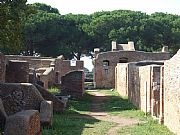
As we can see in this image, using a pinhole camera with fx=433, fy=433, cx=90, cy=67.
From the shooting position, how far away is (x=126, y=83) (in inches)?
1075

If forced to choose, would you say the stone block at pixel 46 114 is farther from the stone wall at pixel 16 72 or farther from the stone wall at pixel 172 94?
the stone wall at pixel 16 72

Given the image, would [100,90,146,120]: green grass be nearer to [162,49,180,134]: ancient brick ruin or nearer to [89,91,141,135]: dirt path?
[89,91,141,135]: dirt path

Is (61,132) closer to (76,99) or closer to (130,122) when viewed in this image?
(130,122)

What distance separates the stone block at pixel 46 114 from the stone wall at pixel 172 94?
389 centimetres

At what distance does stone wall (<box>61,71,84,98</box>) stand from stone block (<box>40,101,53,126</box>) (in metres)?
11.2

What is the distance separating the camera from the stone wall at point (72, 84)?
84.3 ft

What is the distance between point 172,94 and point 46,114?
4.09 metres

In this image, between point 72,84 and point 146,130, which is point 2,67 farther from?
point 146,130

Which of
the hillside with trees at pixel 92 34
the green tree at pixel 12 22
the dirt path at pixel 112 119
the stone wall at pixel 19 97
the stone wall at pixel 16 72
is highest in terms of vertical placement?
the hillside with trees at pixel 92 34

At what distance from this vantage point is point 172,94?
13914 mm

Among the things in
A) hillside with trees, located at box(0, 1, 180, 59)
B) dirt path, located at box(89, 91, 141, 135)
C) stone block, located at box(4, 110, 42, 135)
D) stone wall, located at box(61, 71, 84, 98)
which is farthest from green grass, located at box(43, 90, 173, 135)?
hillside with trees, located at box(0, 1, 180, 59)

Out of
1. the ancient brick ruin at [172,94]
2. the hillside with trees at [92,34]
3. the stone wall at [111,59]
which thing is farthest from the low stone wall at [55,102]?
the hillside with trees at [92,34]

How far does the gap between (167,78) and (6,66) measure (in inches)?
345

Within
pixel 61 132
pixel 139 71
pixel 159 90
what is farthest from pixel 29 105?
pixel 139 71
